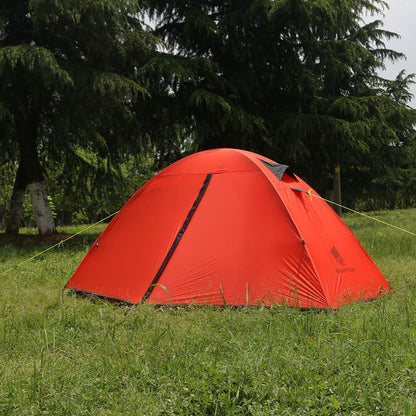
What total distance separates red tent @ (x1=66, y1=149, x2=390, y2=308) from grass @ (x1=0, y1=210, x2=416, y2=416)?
278 mm

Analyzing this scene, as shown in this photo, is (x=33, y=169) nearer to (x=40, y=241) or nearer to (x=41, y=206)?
(x=41, y=206)

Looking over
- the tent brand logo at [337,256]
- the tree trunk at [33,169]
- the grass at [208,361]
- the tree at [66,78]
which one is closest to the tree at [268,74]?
the tree at [66,78]

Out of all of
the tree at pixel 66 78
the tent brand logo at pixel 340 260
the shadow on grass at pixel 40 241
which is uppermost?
the tree at pixel 66 78

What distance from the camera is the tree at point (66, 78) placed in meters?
8.43

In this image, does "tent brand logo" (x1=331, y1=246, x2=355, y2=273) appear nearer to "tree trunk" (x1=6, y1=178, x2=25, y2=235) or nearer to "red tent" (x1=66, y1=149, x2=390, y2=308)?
"red tent" (x1=66, y1=149, x2=390, y2=308)

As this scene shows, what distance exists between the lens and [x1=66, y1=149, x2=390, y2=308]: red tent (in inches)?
170

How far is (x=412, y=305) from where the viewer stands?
13.4 ft

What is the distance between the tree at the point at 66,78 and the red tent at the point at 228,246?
4744 millimetres

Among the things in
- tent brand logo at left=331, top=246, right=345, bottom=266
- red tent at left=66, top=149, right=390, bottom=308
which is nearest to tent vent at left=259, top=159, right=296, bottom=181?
red tent at left=66, top=149, right=390, bottom=308

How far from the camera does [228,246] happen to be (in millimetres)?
4500

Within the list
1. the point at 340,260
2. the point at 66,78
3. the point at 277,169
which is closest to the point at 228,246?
the point at 277,169

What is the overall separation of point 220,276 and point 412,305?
1848 mm

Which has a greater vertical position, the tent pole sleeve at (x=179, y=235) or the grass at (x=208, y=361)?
the tent pole sleeve at (x=179, y=235)

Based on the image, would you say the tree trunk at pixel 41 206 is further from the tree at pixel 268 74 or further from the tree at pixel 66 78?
the tree at pixel 268 74
